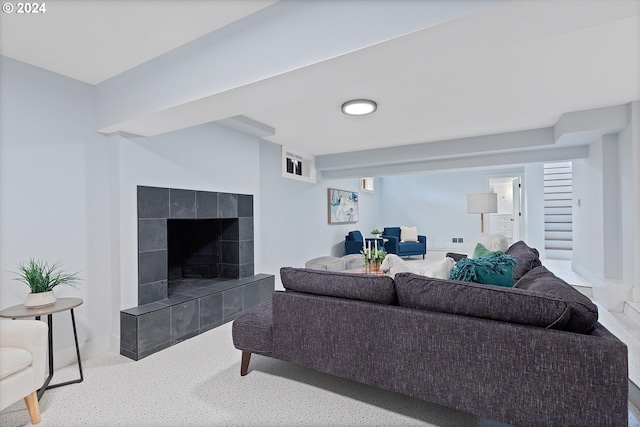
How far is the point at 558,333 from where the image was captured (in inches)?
57.5

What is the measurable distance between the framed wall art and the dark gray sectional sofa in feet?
15.6

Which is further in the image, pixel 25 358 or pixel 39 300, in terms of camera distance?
pixel 39 300

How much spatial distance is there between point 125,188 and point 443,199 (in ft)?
27.5

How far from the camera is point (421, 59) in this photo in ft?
5.35

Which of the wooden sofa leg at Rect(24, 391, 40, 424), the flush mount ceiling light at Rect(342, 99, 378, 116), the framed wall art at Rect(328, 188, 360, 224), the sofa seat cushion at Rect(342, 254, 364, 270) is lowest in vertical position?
the wooden sofa leg at Rect(24, 391, 40, 424)

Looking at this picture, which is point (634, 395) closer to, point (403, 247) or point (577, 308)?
point (577, 308)

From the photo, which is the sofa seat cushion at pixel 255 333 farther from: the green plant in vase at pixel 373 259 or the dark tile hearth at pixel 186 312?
the green plant in vase at pixel 373 259

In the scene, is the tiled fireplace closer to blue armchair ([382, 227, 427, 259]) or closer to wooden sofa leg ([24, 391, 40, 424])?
wooden sofa leg ([24, 391, 40, 424])

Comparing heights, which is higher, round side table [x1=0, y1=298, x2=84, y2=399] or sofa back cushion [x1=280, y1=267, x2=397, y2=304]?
sofa back cushion [x1=280, y1=267, x2=397, y2=304]

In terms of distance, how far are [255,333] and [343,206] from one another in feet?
17.7

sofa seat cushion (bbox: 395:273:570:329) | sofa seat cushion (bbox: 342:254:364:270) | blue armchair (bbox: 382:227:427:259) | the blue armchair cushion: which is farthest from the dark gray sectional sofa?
blue armchair (bbox: 382:227:427:259)

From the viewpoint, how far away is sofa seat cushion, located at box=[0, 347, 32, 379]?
164 cm

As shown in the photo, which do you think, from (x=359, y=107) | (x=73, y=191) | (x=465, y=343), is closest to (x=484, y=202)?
(x=359, y=107)

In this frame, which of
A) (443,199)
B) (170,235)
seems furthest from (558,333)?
(443,199)
